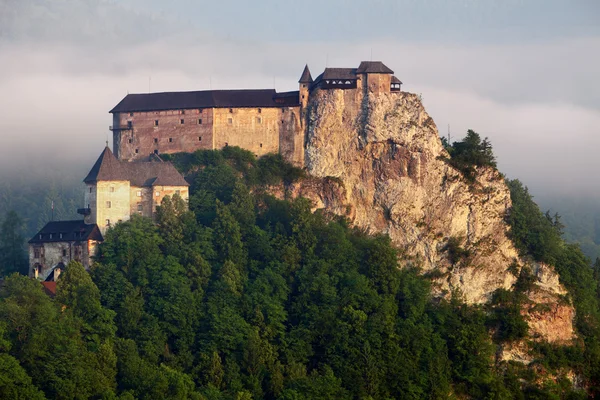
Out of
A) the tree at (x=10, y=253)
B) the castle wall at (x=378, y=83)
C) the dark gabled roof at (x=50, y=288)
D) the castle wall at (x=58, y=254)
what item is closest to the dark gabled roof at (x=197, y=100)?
the castle wall at (x=378, y=83)

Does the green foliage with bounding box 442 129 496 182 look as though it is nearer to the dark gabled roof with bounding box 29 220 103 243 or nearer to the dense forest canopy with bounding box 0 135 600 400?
the dense forest canopy with bounding box 0 135 600 400

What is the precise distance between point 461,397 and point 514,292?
9294 mm

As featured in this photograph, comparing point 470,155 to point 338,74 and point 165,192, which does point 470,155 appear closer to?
point 338,74

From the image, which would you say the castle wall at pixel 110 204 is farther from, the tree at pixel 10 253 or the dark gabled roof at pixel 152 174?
the tree at pixel 10 253

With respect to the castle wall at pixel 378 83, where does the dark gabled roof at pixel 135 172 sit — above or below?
below

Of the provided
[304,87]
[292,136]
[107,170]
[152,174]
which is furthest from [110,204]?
[304,87]

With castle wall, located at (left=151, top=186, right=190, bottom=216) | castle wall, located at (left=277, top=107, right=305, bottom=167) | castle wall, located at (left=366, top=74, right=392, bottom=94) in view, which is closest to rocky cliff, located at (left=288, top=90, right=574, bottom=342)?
castle wall, located at (left=366, top=74, right=392, bottom=94)

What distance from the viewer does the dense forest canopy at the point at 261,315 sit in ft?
241

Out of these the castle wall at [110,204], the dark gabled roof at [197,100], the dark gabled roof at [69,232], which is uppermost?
the dark gabled roof at [197,100]

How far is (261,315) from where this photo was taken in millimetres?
79125

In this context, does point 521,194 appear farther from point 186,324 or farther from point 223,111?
point 186,324

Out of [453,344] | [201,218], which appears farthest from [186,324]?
[453,344]

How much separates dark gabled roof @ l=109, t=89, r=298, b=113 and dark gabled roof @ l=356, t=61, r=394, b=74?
21.3 feet

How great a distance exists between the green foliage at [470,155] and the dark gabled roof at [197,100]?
13.0 meters
